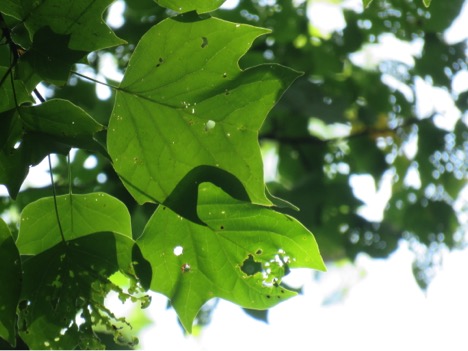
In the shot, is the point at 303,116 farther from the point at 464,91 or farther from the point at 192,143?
the point at 192,143

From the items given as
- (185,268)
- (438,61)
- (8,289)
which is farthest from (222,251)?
(438,61)

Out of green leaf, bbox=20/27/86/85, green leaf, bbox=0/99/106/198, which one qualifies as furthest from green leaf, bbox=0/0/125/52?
green leaf, bbox=0/99/106/198

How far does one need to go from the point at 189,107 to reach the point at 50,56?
0.24 metres

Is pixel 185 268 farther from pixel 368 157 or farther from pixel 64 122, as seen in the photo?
pixel 368 157

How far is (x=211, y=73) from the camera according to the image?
1.24 metres

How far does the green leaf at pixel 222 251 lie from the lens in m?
1.29

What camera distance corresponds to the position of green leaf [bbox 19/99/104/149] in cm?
111

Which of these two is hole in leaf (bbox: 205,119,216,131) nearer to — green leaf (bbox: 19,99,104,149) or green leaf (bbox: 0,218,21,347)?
green leaf (bbox: 19,99,104,149)

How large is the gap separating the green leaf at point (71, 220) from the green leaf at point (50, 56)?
255mm

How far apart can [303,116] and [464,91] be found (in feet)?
2.18

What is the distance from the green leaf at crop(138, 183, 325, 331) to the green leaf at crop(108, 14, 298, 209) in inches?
3.5

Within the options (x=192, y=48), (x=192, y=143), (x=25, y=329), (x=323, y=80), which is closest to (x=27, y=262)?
(x=25, y=329)

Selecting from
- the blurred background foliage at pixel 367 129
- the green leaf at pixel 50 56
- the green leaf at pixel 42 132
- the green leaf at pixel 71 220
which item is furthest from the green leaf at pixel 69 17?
the blurred background foliage at pixel 367 129

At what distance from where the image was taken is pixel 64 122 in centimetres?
111
